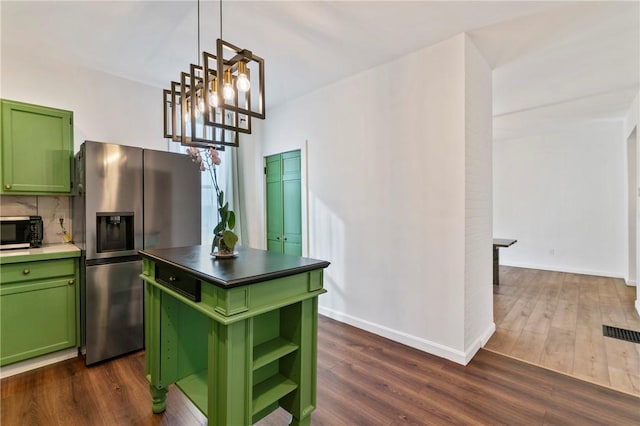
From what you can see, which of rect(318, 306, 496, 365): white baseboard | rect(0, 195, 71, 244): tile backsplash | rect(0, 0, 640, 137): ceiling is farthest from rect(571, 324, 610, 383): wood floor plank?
rect(0, 195, 71, 244): tile backsplash

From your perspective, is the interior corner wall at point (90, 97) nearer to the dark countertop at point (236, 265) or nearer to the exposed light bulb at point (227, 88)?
the dark countertop at point (236, 265)

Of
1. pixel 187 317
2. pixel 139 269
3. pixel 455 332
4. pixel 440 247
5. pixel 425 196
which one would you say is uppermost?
pixel 425 196

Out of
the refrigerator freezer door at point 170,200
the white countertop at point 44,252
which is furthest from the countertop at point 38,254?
the refrigerator freezer door at point 170,200

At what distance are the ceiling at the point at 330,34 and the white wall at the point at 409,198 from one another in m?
0.27

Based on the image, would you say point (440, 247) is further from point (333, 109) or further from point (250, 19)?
point (250, 19)

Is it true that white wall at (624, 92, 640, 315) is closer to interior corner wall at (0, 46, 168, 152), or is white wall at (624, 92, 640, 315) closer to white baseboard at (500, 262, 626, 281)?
white baseboard at (500, 262, 626, 281)

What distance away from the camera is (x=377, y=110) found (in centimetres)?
307

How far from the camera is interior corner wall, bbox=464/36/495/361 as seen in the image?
252 cm

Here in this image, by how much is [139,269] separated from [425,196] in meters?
2.74

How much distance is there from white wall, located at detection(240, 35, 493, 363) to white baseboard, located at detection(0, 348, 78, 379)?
253cm

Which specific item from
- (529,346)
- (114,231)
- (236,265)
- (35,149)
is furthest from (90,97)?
(529,346)

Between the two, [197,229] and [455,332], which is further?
[197,229]

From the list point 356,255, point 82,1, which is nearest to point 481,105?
point 356,255

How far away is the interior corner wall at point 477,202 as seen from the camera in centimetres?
252
